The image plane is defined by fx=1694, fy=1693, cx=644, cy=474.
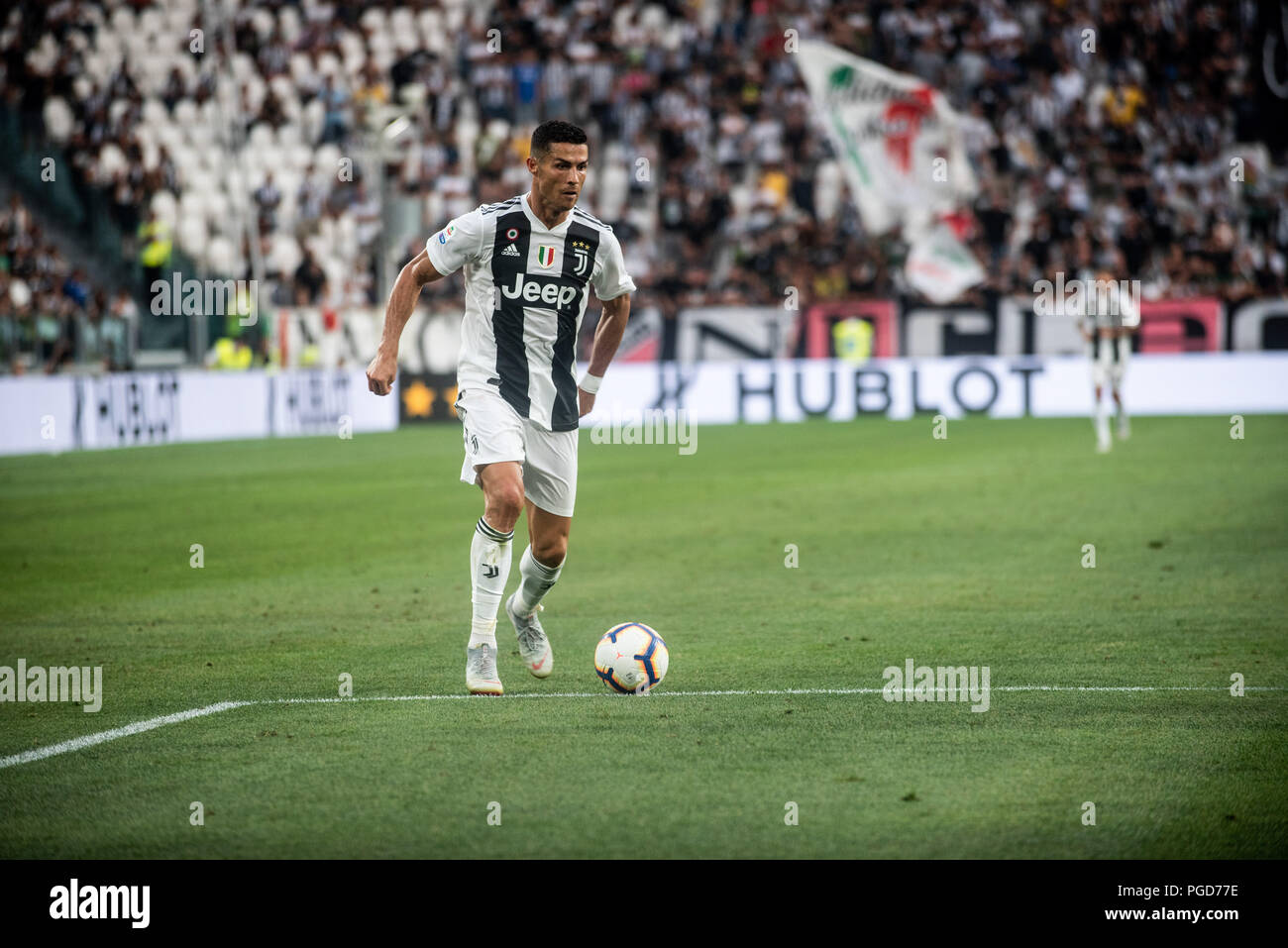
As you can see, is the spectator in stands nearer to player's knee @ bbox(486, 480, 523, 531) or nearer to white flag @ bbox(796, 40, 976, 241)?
white flag @ bbox(796, 40, 976, 241)

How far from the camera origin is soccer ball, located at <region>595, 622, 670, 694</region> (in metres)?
7.28

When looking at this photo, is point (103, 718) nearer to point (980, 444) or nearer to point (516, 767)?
point (516, 767)

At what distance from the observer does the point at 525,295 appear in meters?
7.51

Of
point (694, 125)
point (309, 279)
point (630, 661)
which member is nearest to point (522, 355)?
point (630, 661)

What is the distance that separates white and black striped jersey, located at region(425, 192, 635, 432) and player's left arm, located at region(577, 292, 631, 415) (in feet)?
0.78

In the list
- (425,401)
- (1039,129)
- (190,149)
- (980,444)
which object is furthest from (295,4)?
(980,444)

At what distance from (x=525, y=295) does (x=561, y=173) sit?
595 millimetres

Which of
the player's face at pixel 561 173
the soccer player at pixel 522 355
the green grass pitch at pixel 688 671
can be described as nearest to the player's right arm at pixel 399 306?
the soccer player at pixel 522 355

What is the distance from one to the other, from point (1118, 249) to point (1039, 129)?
3097 mm

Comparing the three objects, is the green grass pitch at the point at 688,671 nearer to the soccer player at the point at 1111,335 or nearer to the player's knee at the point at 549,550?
the player's knee at the point at 549,550

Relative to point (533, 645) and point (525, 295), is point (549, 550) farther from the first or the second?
point (525, 295)

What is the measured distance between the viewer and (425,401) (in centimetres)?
2903

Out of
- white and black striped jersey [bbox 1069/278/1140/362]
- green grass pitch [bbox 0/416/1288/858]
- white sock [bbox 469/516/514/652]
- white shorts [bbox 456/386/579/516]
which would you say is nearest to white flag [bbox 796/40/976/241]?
white and black striped jersey [bbox 1069/278/1140/362]

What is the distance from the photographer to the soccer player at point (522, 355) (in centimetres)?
728
